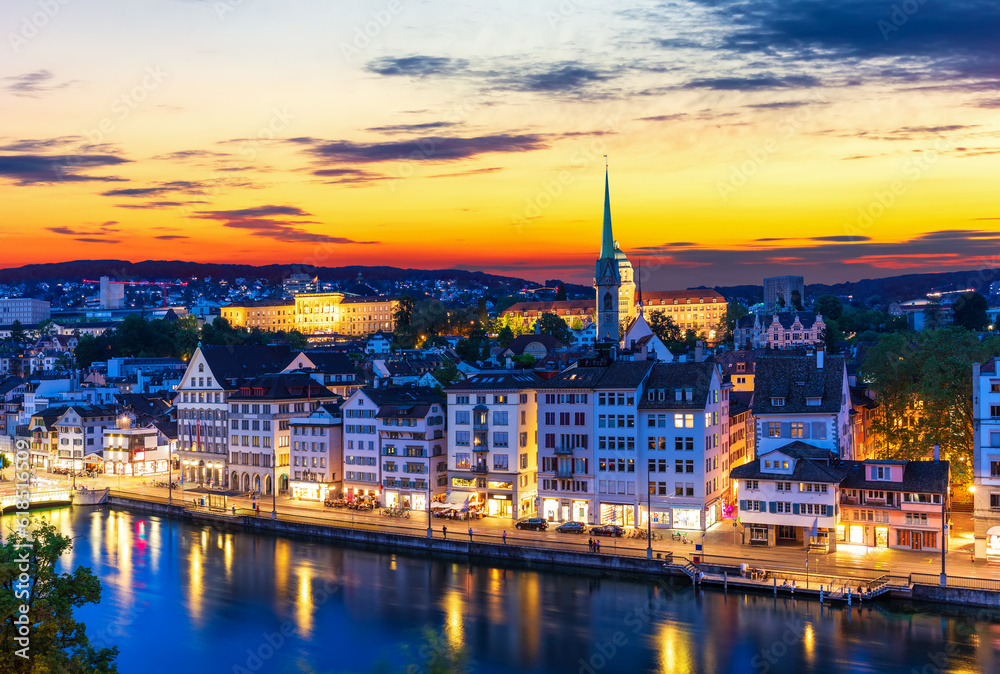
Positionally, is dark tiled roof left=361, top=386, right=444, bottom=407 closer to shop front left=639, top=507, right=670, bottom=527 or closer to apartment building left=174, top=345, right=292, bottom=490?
apartment building left=174, top=345, right=292, bottom=490

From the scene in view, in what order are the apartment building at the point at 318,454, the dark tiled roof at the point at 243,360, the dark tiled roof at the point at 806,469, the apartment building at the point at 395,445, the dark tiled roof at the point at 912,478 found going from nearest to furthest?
the dark tiled roof at the point at 912,478 < the dark tiled roof at the point at 806,469 < the apartment building at the point at 395,445 < the apartment building at the point at 318,454 < the dark tiled roof at the point at 243,360

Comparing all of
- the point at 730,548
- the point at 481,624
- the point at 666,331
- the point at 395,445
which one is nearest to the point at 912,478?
the point at 730,548

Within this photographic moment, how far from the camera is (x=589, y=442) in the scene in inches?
2445

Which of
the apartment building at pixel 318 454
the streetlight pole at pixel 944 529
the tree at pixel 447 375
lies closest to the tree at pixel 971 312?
the tree at pixel 447 375

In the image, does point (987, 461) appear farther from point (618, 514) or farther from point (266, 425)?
point (266, 425)

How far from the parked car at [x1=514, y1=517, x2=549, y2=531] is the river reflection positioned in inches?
247

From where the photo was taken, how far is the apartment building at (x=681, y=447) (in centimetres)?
5822

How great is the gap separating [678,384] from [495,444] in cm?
1344

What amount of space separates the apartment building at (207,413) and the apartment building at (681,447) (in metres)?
39.1

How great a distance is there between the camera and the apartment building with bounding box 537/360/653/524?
6056 centimetres

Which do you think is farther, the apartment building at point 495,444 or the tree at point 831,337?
the tree at point 831,337

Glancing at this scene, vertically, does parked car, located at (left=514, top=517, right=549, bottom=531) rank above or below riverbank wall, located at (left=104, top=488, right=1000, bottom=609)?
above

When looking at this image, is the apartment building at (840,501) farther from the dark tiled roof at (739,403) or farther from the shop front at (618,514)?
the dark tiled roof at (739,403)

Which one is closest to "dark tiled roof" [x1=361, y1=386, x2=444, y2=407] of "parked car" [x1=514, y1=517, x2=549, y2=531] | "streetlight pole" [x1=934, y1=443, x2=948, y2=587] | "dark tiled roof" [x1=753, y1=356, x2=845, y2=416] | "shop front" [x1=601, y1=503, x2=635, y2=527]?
"parked car" [x1=514, y1=517, x2=549, y2=531]
